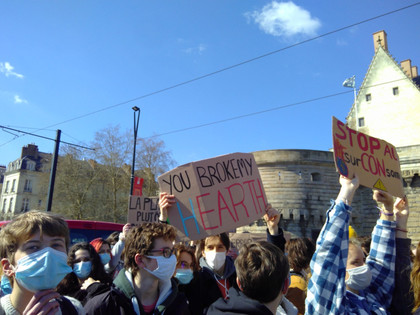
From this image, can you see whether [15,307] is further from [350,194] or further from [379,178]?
[379,178]

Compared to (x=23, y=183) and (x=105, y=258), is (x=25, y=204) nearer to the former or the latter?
(x=23, y=183)

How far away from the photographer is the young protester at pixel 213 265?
3.06 metres

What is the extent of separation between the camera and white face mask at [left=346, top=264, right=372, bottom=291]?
2.10m

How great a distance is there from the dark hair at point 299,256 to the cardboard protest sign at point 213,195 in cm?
50

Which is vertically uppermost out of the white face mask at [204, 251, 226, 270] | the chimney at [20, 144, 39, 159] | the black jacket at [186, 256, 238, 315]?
the chimney at [20, 144, 39, 159]

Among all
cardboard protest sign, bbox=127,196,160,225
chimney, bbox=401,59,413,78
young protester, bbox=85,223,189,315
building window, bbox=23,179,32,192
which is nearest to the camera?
young protester, bbox=85,223,189,315

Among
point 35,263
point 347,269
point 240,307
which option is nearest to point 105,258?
point 35,263

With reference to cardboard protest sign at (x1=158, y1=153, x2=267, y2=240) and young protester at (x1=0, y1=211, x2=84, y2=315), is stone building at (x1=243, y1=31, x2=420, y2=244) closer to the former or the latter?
cardboard protest sign at (x1=158, y1=153, x2=267, y2=240)

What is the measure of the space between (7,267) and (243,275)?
4.03 feet

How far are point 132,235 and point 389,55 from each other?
39156mm

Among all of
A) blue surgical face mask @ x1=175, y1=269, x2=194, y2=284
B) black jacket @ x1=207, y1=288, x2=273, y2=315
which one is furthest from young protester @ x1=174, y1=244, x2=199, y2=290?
black jacket @ x1=207, y1=288, x2=273, y2=315

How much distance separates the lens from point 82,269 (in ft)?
10.9

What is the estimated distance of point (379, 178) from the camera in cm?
286

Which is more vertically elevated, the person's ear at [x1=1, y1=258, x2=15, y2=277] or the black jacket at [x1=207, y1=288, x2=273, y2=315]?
the person's ear at [x1=1, y1=258, x2=15, y2=277]
